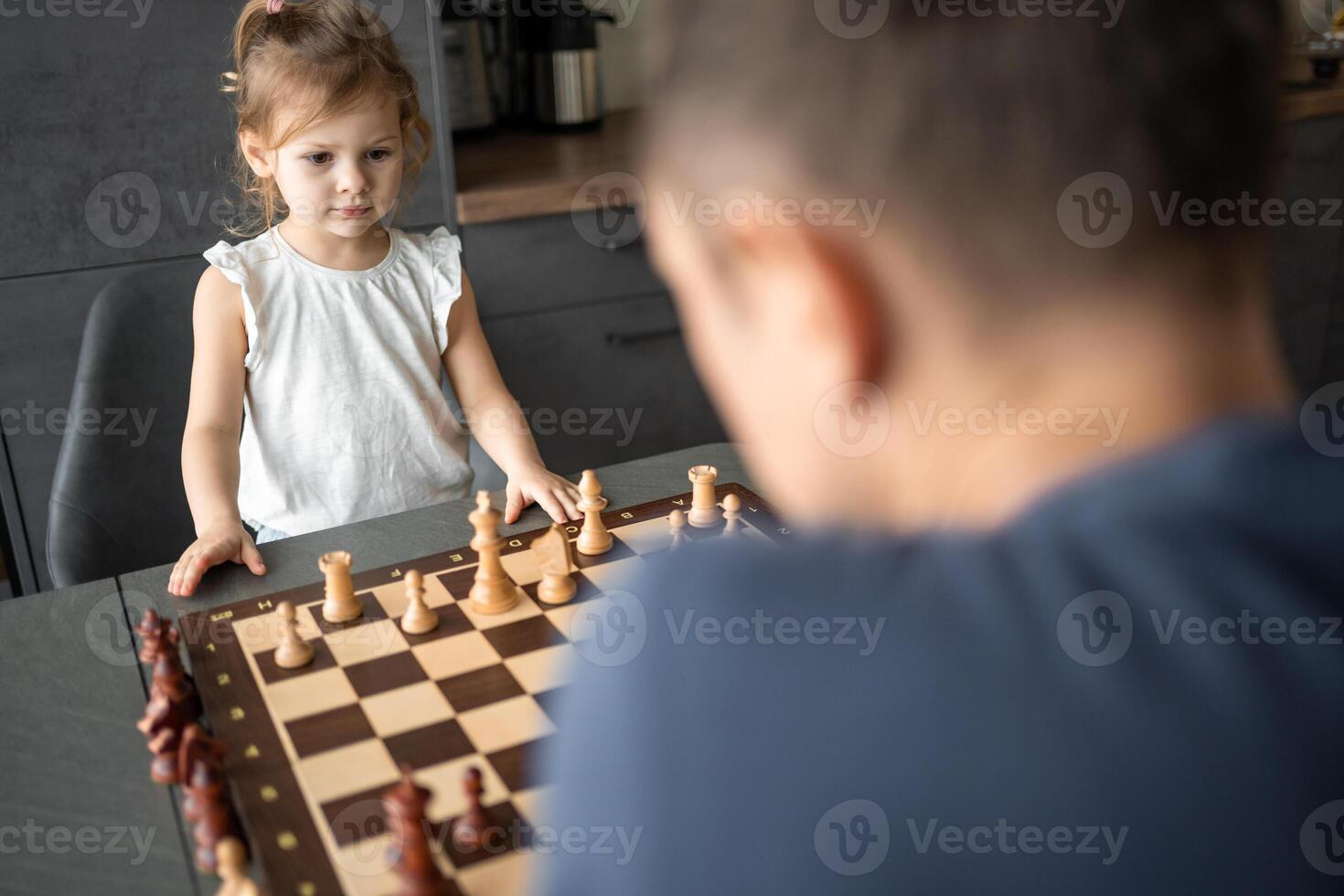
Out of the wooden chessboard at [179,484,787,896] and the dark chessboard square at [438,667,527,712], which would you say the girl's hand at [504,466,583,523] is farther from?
the dark chessboard square at [438,667,527,712]

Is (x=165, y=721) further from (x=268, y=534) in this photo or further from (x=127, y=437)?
(x=127, y=437)

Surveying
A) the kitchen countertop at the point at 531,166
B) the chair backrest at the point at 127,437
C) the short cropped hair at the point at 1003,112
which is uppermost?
the short cropped hair at the point at 1003,112

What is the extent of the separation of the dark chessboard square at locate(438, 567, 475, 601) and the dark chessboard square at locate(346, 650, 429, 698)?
118 millimetres

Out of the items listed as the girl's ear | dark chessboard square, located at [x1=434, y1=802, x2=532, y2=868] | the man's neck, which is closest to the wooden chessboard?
dark chessboard square, located at [x1=434, y1=802, x2=532, y2=868]

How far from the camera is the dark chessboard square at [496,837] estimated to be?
2.61 ft

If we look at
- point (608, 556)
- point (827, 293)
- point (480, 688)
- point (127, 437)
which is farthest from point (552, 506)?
point (827, 293)

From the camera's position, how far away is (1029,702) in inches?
18.9

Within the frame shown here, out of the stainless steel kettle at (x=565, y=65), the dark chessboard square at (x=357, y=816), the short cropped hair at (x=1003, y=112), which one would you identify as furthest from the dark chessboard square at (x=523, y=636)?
the stainless steel kettle at (x=565, y=65)

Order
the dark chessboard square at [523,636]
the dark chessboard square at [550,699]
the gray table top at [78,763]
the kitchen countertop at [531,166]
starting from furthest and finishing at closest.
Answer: the kitchen countertop at [531,166], the dark chessboard square at [523,636], the dark chessboard square at [550,699], the gray table top at [78,763]

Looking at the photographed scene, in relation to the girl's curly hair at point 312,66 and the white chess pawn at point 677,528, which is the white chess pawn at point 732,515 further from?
the girl's curly hair at point 312,66

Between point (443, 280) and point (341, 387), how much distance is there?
23 cm

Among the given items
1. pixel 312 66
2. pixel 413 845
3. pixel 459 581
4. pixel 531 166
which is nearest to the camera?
pixel 413 845

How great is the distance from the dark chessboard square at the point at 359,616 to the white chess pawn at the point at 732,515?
38cm

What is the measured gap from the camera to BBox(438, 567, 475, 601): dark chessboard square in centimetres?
118
